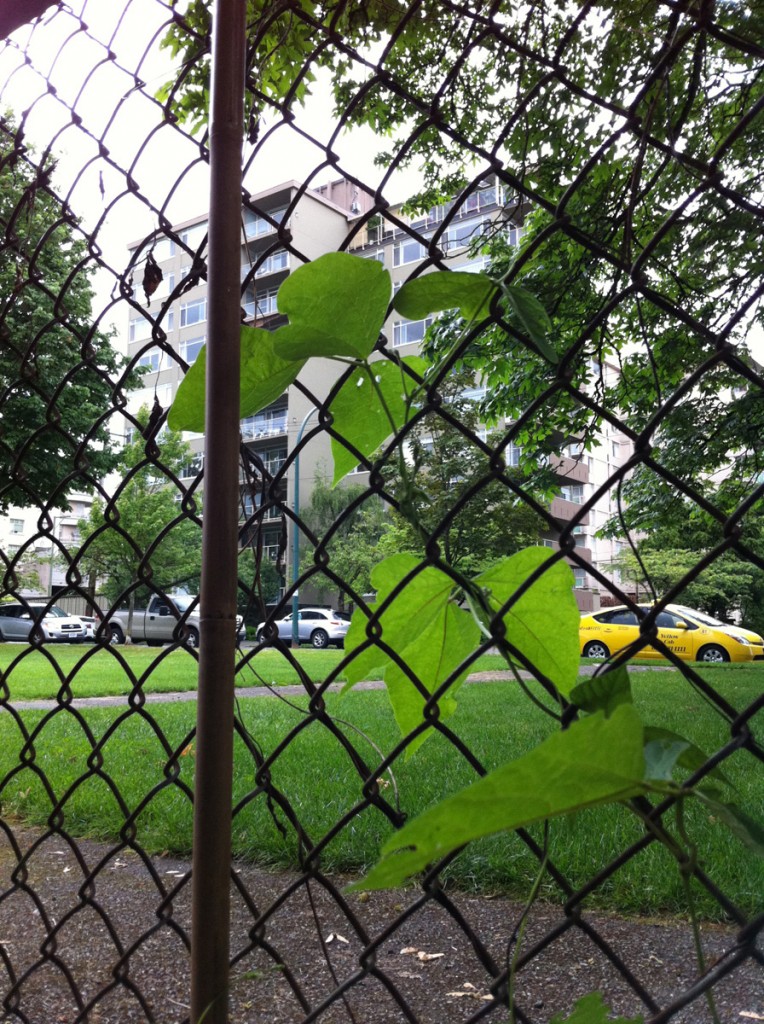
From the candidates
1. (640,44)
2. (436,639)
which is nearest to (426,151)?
(640,44)

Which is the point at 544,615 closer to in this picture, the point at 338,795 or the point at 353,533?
the point at 338,795

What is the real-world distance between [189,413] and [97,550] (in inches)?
753

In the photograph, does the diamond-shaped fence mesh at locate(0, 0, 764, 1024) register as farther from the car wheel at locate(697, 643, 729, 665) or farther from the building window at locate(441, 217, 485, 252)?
the car wheel at locate(697, 643, 729, 665)

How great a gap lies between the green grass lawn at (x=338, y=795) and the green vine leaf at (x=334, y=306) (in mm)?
357

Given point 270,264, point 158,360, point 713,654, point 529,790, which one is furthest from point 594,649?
point 529,790

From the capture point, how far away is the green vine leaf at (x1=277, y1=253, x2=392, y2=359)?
561 millimetres

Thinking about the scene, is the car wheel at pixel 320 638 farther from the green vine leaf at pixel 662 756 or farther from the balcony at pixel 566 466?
the green vine leaf at pixel 662 756

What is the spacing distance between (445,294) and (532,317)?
0.07m

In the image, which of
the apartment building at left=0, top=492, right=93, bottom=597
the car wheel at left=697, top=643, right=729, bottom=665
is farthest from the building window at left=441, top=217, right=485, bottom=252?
the apartment building at left=0, top=492, right=93, bottom=597

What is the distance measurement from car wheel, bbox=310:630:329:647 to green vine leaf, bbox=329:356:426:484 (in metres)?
19.5

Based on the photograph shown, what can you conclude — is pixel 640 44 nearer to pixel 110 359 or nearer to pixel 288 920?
pixel 288 920

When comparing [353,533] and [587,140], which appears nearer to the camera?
[587,140]

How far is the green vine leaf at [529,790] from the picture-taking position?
30 centimetres

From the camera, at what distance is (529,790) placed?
1.05 feet
